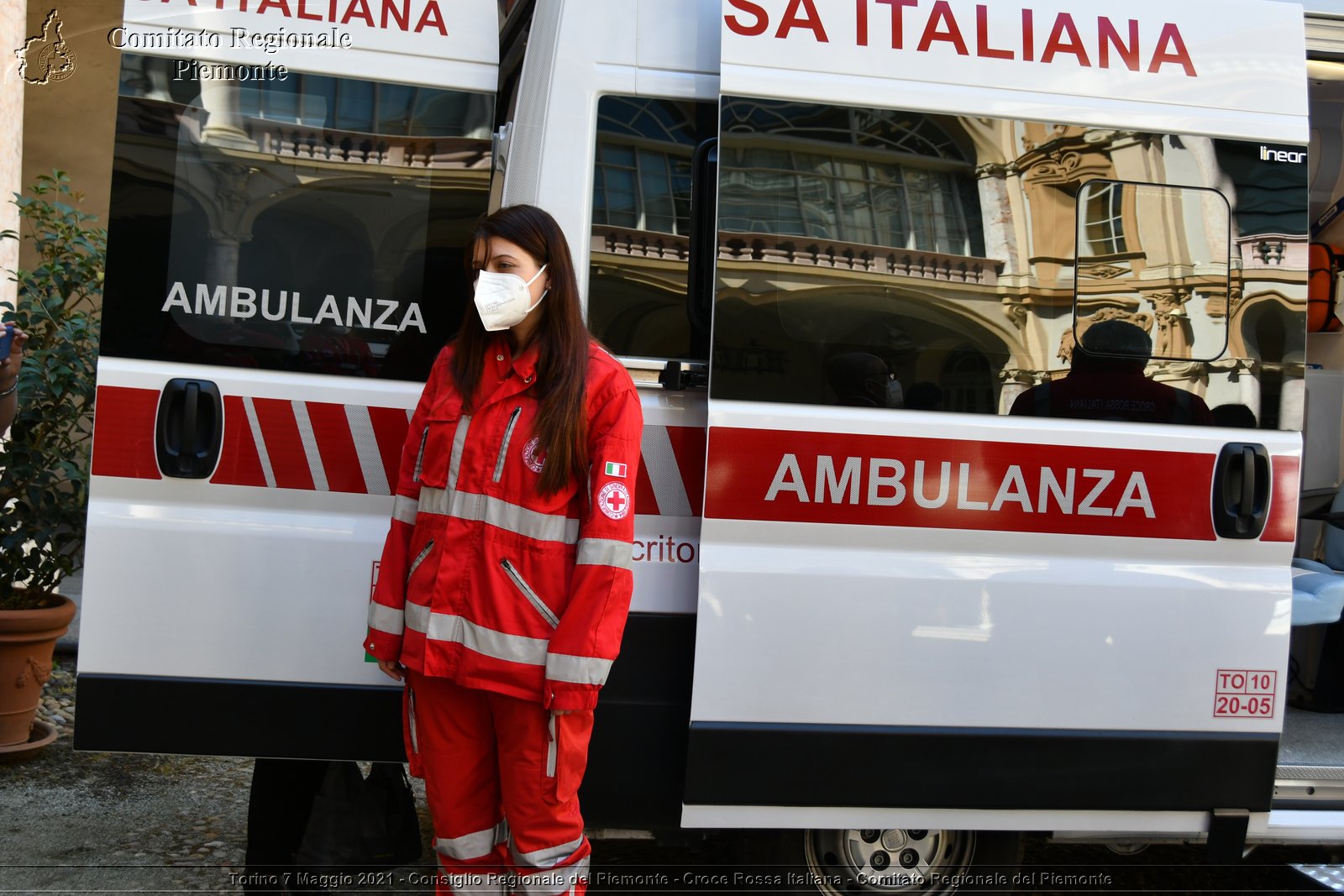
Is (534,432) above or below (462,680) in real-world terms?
above

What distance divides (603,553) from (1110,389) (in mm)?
1353

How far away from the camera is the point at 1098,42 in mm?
2781

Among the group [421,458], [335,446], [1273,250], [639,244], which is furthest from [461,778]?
[1273,250]

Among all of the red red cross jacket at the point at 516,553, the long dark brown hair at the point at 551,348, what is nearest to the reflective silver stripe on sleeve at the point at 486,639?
the red red cross jacket at the point at 516,553

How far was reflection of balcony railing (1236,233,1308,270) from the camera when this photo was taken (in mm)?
2838

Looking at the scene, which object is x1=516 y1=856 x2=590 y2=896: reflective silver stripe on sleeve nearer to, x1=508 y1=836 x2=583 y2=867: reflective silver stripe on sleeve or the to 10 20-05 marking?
x1=508 y1=836 x2=583 y2=867: reflective silver stripe on sleeve

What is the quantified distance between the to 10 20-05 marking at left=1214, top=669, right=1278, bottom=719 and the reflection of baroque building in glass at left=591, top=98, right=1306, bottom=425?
0.69m

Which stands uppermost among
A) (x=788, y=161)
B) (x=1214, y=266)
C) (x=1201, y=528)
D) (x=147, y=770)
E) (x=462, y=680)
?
(x=788, y=161)

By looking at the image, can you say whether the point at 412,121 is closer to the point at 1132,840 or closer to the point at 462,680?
the point at 462,680

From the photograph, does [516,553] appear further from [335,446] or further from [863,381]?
[863,381]

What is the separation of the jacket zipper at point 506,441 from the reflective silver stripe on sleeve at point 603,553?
0.73 feet

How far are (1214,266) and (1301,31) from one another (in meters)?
0.64

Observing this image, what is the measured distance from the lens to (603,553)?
231 centimetres

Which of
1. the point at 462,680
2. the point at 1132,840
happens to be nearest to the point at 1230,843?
the point at 1132,840
